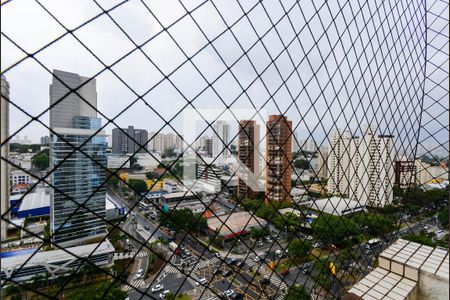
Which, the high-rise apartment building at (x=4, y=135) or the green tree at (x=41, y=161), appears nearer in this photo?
the high-rise apartment building at (x=4, y=135)

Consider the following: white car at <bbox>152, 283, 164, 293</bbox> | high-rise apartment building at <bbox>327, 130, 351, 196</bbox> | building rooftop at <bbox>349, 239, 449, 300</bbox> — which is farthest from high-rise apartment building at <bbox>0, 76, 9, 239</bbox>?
white car at <bbox>152, 283, 164, 293</bbox>

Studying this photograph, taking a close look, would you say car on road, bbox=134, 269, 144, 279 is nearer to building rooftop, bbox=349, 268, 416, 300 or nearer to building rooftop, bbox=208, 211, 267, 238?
building rooftop, bbox=208, 211, 267, 238

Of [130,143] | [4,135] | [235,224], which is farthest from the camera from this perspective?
[235,224]

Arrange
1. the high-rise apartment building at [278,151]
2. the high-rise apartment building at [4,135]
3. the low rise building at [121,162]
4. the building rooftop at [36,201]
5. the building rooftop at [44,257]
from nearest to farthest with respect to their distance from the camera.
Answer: the high-rise apartment building at [4,135], the low rise building at [121,162], the high-rise apartment building at [278,151], the building rooftop at [44,257], the building rooftop at [36,201]

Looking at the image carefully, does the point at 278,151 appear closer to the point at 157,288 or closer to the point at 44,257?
the point at 157,288

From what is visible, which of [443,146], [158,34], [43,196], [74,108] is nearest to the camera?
[158,34]

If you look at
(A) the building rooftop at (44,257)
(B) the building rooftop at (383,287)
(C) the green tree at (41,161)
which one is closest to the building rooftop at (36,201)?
(A) the building rooftop at (44,257)

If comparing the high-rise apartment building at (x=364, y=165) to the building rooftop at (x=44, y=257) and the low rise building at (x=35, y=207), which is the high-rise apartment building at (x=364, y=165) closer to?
the building rooftop at (x=44, y=257)

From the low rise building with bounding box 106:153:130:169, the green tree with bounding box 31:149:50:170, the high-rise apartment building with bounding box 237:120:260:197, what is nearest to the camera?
the low rise building with bounding box 106:153:130:169

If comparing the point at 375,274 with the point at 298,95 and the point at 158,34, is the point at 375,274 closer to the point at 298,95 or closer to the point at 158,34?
the point at 298,95

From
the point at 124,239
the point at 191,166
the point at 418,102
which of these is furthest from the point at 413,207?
the point at 124,239

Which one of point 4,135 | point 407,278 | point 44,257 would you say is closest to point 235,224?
point 44,257
